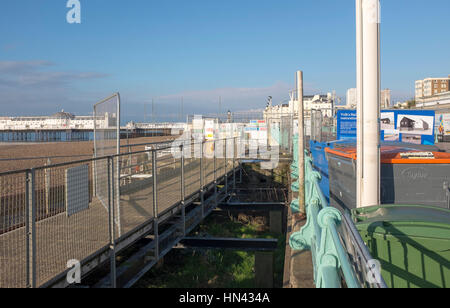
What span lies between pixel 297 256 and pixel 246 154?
550 inches

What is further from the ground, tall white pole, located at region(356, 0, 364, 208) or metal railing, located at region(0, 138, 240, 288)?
tall white pole, located at region(356, 0, 364, 208)

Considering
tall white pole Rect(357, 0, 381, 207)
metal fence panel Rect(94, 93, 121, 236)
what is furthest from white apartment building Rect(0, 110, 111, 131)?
tall white pole Rect(357, 0, 381, 207)

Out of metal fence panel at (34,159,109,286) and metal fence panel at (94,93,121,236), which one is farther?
metal fence panel at (94,93,121,236)

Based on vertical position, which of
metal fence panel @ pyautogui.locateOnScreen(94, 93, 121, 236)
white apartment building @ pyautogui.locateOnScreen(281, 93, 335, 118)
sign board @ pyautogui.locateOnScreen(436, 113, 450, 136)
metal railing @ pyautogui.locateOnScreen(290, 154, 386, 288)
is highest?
white apartment building @ pyautogui.locateOnScreen(281, 93, 335, 118)

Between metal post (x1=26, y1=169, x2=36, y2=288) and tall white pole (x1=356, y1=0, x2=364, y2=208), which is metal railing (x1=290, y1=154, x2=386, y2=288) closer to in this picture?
tall white pole (x1=356, y1=0, x2=364, y2=208)

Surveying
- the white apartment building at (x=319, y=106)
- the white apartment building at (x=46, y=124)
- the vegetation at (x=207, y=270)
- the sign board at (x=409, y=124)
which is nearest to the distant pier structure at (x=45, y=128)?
the white apartment building at (x=46, y=124)

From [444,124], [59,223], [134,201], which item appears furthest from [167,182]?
[444,124]

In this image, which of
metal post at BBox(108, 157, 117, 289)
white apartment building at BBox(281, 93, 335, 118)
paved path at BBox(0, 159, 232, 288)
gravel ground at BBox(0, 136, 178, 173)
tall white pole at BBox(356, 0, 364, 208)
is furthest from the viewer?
white apartment building at BBox(281, 93, 335, 118)

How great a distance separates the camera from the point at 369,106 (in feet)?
13.3

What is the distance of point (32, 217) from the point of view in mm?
3652

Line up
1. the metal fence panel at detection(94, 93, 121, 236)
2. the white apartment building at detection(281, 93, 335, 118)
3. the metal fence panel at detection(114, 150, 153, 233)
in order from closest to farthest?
→ the metal fence panel at detection(94, 93, 121, 236), the metal fence panel at detection(114, 150, 153, 233), the white apartment building at detection(281, 93, 335, 118)

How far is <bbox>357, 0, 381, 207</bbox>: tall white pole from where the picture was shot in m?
4.02
